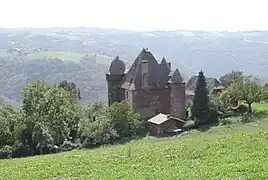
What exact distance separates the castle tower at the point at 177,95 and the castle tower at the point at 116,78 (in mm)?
7948

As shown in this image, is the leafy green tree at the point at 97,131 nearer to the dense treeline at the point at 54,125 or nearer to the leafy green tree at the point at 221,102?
the dense treeline at the point at 54,125

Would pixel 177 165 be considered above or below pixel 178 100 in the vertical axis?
above

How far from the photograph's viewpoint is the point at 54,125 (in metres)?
54.4

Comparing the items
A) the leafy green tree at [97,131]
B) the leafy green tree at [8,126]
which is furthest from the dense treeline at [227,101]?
the leafy green tree at [8,126]

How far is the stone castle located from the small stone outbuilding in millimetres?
4954

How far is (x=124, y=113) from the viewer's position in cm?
5634

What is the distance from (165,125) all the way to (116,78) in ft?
44.2

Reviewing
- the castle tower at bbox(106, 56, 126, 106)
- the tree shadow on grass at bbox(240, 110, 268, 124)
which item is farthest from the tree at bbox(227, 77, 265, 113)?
the castle tower at bbox(106, 56, 126, 106)

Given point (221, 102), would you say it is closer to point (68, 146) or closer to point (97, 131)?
point (97, 131)

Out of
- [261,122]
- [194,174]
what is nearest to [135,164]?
[194,174]

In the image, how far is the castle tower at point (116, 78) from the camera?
2655 inches

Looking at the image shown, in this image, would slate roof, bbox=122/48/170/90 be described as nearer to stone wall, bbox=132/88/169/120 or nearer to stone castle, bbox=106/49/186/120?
stone castle, bbox=106/49/186/120

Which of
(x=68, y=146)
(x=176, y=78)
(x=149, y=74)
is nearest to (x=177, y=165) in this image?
(x=68, y=146)

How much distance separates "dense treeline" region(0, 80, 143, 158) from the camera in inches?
2037
